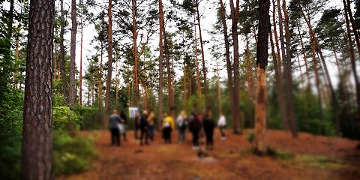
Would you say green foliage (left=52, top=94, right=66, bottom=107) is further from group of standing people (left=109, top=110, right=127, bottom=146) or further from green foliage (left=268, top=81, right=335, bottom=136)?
green foliage (left=268, top=81, right=335, bottom=136)

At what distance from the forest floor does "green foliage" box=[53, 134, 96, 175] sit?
0.28ft

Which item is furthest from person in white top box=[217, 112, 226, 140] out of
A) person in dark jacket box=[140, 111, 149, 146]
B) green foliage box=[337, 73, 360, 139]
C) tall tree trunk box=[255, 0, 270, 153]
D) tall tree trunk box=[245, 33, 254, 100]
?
green foliage box=[337, 73, 360, 139]

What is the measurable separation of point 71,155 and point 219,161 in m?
1.71

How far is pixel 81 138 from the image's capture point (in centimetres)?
326

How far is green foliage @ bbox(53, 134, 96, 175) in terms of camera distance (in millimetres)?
3109

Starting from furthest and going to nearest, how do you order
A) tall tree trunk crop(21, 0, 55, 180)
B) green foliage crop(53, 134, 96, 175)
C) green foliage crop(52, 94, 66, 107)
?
1. green foliage crop(52, 94, 66, 107)
2. tall tree trunk crop(21, 0, 55, 180)
3. green foliage crop(53, 134, 96, 175)

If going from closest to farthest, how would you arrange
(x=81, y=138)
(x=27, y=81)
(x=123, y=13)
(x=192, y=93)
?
(x=81, y=138)
(x=192, y=93)
(x=27, y=81)
(x=123, y=13)

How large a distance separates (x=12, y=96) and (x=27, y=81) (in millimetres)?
5327

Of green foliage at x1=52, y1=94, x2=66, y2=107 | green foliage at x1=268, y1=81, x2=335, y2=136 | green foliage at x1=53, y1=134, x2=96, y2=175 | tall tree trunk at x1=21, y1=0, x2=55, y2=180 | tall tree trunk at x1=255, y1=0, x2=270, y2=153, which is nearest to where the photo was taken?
green foliage at x1=53, y1=134, x2=96, y2=175

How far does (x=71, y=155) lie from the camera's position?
3088 mm

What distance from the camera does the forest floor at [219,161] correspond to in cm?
318

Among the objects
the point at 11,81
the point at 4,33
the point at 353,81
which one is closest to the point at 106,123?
the point at 353,81

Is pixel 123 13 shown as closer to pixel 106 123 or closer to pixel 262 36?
pixel 262 36

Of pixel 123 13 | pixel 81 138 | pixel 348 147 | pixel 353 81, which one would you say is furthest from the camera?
pixel 123 13
